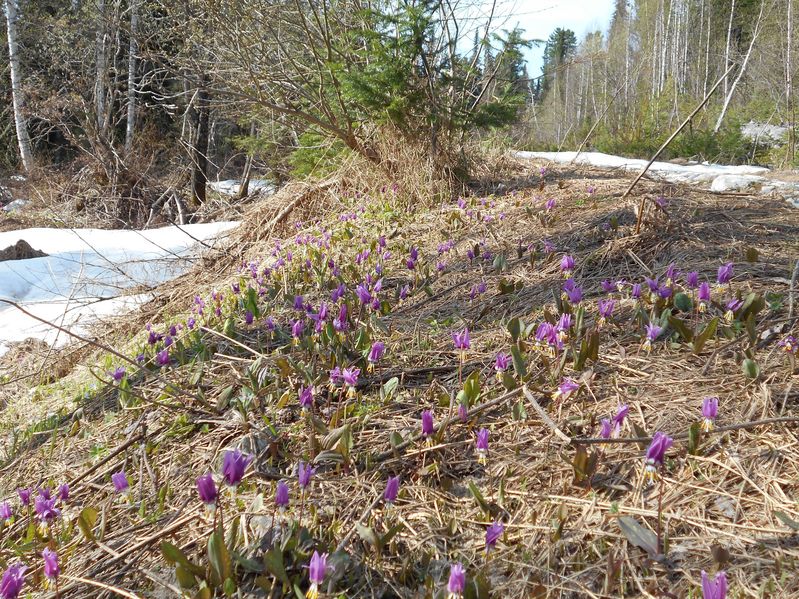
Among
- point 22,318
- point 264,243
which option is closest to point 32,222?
point 22,318

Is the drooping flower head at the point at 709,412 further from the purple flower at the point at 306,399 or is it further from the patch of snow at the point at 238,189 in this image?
the patch of snow at the point at 238,189

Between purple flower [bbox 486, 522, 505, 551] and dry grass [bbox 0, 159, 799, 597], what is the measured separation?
44 millimetres

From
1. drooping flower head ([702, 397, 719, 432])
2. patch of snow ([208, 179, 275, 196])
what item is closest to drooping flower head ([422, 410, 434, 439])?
drooping flower head ([702, 397, 719, 432])

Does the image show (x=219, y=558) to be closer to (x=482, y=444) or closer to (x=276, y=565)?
(x=276, y=565)

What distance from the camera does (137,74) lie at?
1756 centimetres

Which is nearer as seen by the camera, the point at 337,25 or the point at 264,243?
the point at 264,243

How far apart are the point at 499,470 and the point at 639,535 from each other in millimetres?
480

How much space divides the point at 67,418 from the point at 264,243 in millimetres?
3506

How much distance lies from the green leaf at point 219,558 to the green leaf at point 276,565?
9 cm

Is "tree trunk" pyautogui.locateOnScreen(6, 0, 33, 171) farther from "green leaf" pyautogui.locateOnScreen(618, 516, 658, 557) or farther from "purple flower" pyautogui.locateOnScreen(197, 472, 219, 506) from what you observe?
"green leaf" pyautogui.locateOnScreen(618, 516, 658, 557)

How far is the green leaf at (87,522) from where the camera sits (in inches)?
61.9

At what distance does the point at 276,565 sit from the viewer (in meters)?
1.28

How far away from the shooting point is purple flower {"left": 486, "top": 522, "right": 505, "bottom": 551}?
1.32 m

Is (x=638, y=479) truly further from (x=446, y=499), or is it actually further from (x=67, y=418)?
(x=67, y=418)
